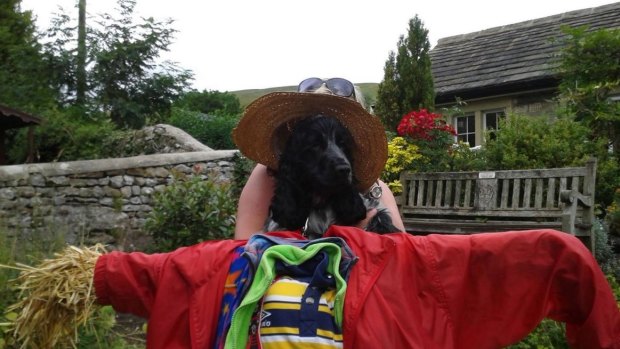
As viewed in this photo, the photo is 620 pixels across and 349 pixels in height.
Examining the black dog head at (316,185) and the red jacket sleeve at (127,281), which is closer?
the red jacket sleeve at (127,281)

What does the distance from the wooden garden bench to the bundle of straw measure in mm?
5149

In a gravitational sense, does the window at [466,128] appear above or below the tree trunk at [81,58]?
below

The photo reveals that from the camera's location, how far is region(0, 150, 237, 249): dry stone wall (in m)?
7.08

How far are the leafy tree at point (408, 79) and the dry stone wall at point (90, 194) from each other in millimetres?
3746

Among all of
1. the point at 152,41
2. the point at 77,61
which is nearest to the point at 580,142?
the point at 152,41

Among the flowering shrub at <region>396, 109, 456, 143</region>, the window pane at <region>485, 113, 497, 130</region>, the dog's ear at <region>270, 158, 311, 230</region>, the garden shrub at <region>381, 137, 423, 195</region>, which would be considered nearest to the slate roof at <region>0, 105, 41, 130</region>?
the garden shrub at <region>381, 137, 423, 195</region>

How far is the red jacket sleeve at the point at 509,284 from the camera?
5.63 feet

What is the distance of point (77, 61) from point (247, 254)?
1124 cm

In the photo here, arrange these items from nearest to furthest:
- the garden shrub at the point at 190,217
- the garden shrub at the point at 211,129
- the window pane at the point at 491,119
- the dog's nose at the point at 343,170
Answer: the dog's nose at the point at 343,170
the garden shrub at the point at 190,217
the garden shrub at the point at 211,129
the window pane at the point at 491,119

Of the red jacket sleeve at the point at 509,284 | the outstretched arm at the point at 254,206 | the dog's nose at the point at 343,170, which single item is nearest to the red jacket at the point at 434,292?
the red jacket sleeve at the point at 509,284

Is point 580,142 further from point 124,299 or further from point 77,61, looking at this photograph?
point 77,61

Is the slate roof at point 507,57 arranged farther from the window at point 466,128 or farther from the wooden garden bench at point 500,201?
the wooden garden bench at point 500,201

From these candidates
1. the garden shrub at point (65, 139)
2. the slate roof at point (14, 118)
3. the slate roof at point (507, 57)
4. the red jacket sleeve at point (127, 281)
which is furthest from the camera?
the slate roof at point (507, 57)

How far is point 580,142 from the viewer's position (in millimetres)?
7820
